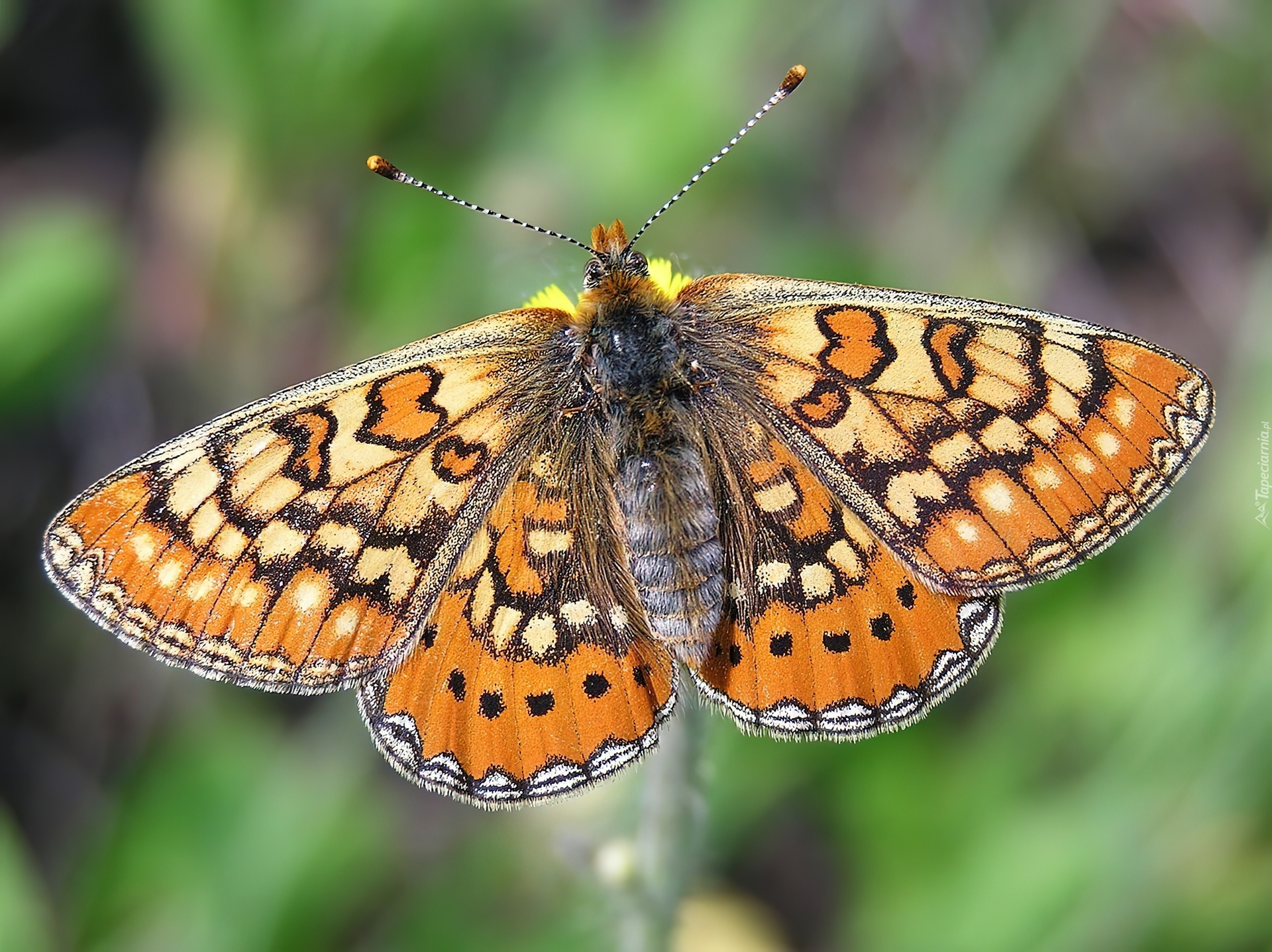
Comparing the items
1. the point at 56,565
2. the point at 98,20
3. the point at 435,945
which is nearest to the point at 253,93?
the point at 98,20

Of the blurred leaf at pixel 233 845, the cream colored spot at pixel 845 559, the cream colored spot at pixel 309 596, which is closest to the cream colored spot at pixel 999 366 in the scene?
the cream colored spot at pixel 845 559

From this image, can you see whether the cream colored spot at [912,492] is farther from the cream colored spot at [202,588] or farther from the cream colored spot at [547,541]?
the cream colored spot at [202,588]

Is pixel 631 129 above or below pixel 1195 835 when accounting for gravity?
above

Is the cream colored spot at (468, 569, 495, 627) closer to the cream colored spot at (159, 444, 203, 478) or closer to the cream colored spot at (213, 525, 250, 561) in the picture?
the cream colored spot at (213, 525, 250, 561)

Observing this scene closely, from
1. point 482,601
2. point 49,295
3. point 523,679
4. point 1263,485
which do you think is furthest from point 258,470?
point 1263,485

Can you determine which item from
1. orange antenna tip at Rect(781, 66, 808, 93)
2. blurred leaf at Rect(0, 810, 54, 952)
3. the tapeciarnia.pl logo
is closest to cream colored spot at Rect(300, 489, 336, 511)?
orange antenna tip at Rect(781, 66, 808, 93)

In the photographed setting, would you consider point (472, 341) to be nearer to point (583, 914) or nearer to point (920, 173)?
point (583, 914)
